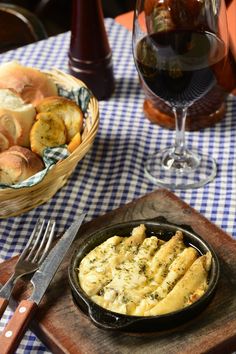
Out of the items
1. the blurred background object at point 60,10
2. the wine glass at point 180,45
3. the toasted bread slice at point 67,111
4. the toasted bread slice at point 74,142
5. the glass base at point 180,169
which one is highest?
the wine glass at point 180,45

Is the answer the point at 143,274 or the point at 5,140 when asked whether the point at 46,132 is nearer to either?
the point at 5,140

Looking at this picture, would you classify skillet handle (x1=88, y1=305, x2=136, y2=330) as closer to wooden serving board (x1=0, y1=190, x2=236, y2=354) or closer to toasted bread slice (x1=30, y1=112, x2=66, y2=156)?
wooden serving board (x1=0, y1=190, x2=236, y2=354)

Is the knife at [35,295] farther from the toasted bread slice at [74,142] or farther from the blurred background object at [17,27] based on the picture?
the blurred background object at [17,27]

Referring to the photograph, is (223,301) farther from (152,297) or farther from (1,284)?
(1,284)

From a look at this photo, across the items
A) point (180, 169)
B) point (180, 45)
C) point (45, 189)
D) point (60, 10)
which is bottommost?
point (60, 10)

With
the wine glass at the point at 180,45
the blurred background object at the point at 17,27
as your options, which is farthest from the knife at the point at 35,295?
Result: the blurred background object at the point at 17,27

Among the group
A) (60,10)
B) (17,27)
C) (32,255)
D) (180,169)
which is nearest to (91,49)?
(180,169)

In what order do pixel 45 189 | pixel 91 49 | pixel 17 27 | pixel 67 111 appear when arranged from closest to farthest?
pixel 45 189 < pixel 67 111 < pixel 91 49 < pixel 17 27
